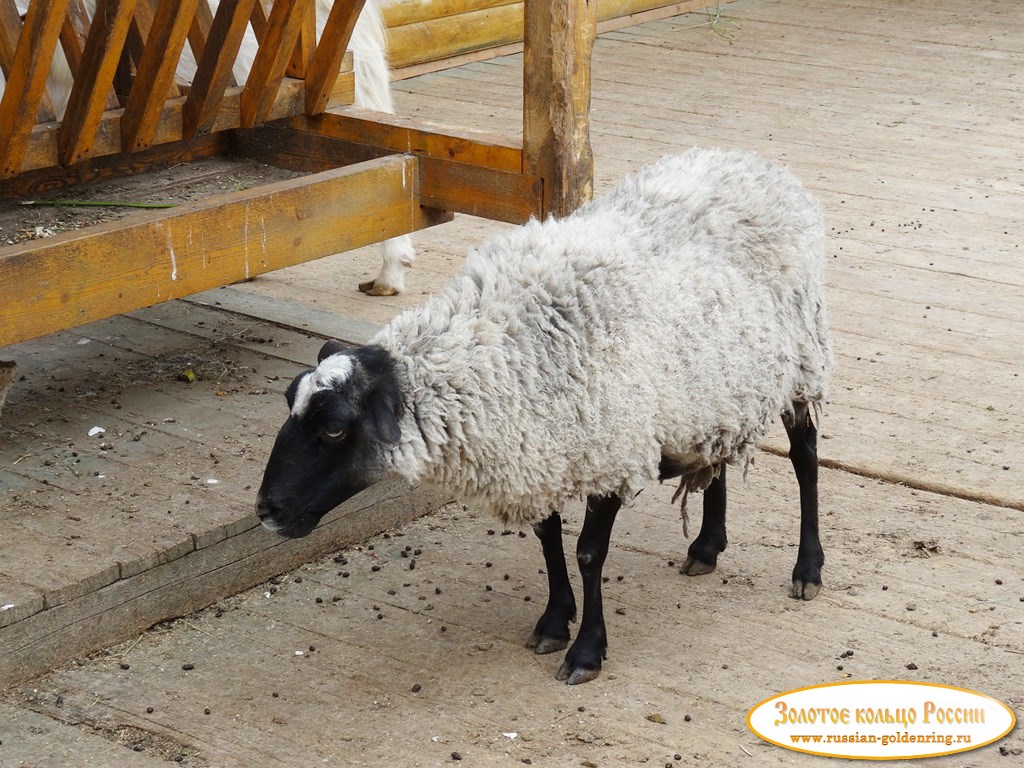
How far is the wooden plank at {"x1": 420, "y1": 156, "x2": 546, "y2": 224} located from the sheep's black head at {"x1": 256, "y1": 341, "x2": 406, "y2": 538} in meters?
1.52

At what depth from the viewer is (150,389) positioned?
4523 mm

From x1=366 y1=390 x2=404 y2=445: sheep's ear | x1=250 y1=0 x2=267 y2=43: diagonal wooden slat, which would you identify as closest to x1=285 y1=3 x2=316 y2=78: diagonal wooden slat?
x1=250 y1=0 x2=267 y2=43: diagonal wooden slat

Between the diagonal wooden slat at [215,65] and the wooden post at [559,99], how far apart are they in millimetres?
876

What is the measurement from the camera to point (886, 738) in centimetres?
295

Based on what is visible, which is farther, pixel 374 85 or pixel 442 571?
pixel 374 85

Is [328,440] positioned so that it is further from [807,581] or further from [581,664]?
[807,581]

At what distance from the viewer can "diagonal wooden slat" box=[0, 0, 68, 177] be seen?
12.4ft

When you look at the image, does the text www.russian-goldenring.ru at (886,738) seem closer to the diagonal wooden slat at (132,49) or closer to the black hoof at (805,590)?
the black hoof at (805,590)

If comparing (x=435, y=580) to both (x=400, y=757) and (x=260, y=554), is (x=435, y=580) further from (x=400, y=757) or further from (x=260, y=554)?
(x=400, y=757)

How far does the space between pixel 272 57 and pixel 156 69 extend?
0.46 m

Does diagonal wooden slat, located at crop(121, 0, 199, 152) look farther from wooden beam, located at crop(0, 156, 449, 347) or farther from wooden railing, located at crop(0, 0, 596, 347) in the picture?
wooden beam, located at crop(0, 156, 449, 347)

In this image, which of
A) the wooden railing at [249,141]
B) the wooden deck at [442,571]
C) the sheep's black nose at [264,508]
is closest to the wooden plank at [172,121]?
the wooden railing at [249,141]

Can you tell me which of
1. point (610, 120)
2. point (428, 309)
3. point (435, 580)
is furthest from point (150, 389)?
point (610, 120)

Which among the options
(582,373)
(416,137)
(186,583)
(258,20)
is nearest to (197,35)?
(258,20)
